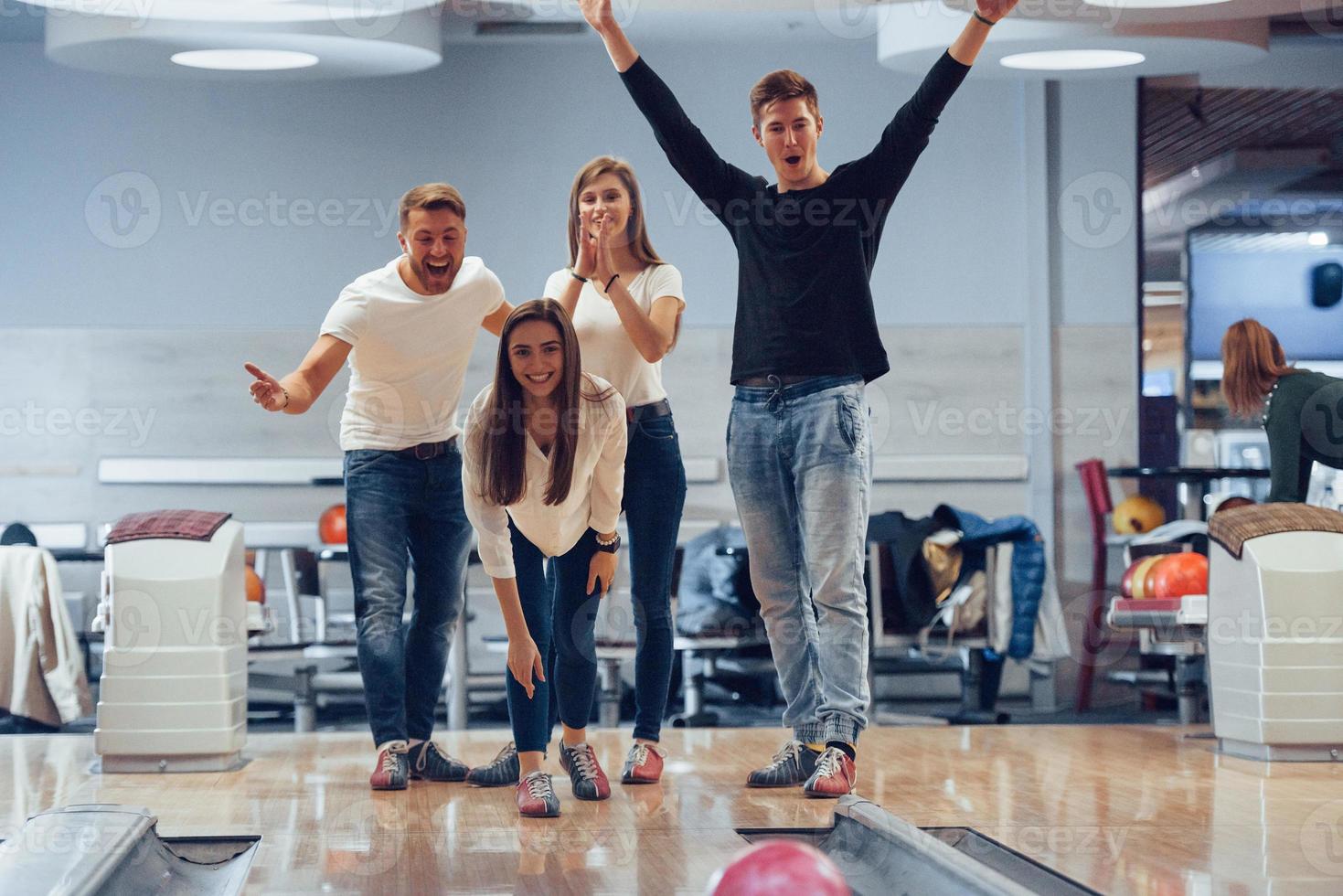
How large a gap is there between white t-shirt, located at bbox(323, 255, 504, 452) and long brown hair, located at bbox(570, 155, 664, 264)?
27 cm

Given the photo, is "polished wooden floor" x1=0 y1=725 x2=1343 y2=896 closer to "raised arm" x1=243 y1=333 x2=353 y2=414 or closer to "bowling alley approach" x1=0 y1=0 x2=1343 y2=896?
"bowling alley approach" x1=0 y1=0 x2=1343 y2=896

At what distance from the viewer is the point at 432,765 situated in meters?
3.76

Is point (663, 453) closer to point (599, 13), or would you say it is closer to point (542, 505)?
point (542, 505)

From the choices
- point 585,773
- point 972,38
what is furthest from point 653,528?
point 972,38

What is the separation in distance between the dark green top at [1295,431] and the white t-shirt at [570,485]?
2.10 meters

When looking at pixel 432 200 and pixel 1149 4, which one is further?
pixel 1149 4

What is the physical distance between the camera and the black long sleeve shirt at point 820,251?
339 centimetres

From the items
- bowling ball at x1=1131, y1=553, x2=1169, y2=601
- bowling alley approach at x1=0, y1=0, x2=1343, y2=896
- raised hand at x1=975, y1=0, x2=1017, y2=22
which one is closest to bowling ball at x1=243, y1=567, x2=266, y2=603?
bowling alley approach at x1=0, y1=0, x2=1343, y2=896

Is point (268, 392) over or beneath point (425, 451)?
over

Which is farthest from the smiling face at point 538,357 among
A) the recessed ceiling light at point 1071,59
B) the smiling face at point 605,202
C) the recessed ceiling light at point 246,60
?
the recessed ceiling light at point 1071,59

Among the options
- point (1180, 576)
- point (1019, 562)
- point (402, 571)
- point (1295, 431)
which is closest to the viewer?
point (402, 571)

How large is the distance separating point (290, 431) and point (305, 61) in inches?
66.8

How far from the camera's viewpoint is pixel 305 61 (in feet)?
20.5

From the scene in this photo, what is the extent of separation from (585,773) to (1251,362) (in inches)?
94.9
